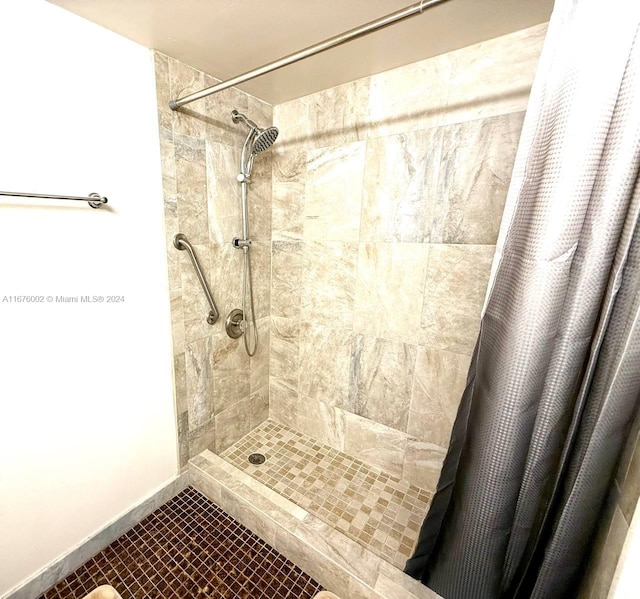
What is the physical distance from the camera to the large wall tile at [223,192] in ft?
4.81

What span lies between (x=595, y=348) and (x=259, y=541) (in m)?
1.49

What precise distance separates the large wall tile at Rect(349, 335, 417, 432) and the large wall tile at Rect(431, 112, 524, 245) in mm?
604

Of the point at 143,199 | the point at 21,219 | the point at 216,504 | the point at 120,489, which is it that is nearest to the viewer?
the point at 21,219

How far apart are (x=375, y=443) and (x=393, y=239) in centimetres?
116

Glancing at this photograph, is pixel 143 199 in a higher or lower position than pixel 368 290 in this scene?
higher

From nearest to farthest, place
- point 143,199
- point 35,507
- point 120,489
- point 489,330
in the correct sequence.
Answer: point 489,330 → point 35,507 → point 143,199 → point 120,489

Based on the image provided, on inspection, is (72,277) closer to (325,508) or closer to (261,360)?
(261,360)

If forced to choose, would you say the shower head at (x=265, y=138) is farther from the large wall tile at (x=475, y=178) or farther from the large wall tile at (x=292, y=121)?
the large wall tile at (x=475, y=178)

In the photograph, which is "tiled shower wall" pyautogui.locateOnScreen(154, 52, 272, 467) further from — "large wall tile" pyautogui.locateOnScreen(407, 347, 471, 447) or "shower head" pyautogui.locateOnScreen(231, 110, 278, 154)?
"large wall tile" pyautogui.locateOnScreen(407, 347, 471, 447)

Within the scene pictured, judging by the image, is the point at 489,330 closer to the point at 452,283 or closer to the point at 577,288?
the point at 577,288

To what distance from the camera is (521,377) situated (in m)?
0.71

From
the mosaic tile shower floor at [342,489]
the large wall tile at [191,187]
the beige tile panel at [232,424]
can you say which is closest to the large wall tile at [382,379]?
the mosaic tile shower floor at [342,489]

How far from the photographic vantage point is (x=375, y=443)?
5.57 feet

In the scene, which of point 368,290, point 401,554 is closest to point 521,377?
point 368,290
